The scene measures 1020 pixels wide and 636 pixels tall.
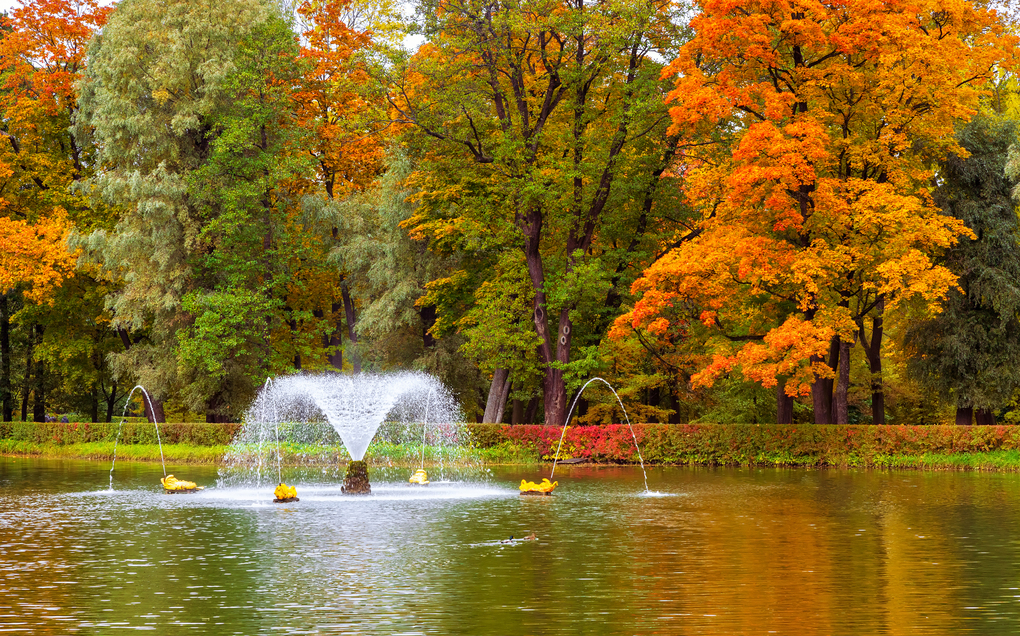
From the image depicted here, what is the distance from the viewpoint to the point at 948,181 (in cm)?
4300

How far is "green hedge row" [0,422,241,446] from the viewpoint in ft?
141

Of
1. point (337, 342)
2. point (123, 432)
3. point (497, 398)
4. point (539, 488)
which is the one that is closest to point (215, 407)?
point (123, 432)

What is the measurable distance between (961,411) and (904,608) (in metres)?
34.4

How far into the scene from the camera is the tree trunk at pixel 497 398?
1818 inches

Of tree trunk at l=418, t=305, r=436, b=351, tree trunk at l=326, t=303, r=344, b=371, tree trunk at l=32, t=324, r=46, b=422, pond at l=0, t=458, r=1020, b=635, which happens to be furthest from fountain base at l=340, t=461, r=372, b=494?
tree trunk at l=32, t=324, r=46, b=422

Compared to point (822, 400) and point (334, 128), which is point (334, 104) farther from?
point (822, 400)

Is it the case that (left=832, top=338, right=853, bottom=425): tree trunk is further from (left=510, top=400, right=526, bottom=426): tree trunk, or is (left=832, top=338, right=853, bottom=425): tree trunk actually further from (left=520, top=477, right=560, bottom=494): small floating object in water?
(left=520, top=477, right=560, bottom=494): small floating object in water

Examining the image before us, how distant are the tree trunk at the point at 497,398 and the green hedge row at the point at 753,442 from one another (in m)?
4.32

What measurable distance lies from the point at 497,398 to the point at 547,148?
10338mm

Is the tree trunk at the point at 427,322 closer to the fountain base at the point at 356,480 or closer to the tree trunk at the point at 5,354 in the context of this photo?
→ the tree trunk at the point at 5,354

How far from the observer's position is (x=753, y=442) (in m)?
38.3

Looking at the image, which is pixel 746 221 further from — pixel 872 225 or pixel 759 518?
pixel 759 518

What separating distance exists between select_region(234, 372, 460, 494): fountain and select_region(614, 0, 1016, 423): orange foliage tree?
10.2m

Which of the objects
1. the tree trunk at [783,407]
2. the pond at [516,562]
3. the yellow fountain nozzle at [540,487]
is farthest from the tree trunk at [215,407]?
the yellow fountain nozzle at [540,487]
